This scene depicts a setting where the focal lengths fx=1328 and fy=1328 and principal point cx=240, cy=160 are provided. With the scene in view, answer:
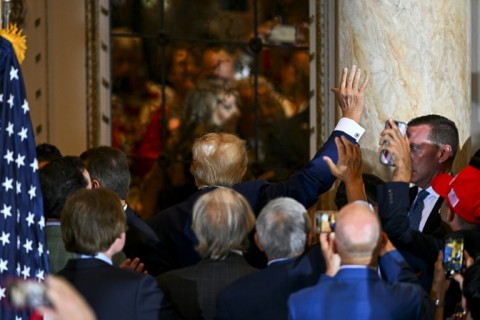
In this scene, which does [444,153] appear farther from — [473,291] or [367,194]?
[473,291]

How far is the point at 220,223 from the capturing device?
5516 mm

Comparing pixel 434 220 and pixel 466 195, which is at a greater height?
pixel 466 195

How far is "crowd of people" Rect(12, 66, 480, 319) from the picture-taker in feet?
16.6

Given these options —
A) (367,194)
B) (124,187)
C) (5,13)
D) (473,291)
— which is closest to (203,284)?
(473,291)

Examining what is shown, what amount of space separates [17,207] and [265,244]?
4.25ft

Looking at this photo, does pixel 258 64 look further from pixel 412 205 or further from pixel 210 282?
pixel 210 282

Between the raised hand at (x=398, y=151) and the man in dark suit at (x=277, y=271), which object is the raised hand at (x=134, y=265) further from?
the raised hand at (x=398, y=151)

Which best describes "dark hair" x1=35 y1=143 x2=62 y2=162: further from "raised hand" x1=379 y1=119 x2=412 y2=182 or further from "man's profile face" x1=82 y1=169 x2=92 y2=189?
"raised hand" x1=379 y1=119 x2=412 y2=182

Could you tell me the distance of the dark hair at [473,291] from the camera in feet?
16.7

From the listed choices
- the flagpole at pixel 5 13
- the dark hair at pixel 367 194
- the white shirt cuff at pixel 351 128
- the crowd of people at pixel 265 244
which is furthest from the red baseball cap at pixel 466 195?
the flagpole at pixel 5 13

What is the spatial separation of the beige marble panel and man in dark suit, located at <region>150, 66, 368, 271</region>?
1122 mm

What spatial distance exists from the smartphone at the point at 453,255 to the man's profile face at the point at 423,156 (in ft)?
5.84

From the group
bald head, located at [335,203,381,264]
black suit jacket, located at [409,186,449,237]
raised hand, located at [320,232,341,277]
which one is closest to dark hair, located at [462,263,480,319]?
bald head, located at [335,203,381,264]

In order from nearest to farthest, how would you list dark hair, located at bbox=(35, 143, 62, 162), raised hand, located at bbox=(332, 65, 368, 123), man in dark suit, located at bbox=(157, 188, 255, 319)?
1. man in dark suit, located at bbox=(157, 188, 255, 319)
2. raised hand, located at bbox=(332, 65, 368, 123)
3. dark hair, located at bbox=(35, 143, 62, 162)
